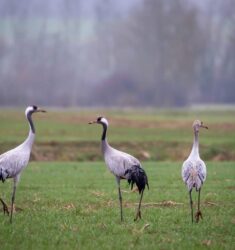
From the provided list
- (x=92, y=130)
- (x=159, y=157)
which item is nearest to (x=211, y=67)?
(x=92, y=130)

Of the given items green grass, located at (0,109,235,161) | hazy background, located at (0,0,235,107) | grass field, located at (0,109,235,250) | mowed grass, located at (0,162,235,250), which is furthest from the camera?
hazy background, located at (0,0,235,107)

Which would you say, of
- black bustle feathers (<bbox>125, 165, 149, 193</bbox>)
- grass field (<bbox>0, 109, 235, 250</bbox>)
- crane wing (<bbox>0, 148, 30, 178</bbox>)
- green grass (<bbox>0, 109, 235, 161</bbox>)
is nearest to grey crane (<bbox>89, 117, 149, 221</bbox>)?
black bustle feathers (<bbox>125, 165, 149, 193</bbox>)

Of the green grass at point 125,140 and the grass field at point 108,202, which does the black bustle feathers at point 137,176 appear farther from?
the green grass at point 125,140

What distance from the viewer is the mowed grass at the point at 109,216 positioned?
12.5 m

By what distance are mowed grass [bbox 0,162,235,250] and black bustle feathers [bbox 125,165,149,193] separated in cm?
73

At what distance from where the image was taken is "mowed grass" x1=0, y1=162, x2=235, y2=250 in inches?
490

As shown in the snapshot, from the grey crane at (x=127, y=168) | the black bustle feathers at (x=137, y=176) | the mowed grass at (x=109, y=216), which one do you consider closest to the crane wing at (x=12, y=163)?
the mowed grass at (x=109, y=216)

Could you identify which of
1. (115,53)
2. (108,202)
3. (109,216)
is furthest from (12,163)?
(115,53)

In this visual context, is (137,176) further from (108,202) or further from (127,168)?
(108,202)

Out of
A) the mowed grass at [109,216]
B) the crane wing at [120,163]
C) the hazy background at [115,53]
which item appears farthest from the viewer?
the hazy background at [115,53]

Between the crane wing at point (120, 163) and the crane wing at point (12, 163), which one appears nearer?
the crane wing at point (12, 163)

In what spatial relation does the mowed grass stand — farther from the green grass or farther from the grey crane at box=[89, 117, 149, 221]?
the green grass

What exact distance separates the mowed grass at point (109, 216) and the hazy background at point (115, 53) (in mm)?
63785

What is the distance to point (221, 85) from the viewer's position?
4082 inches
